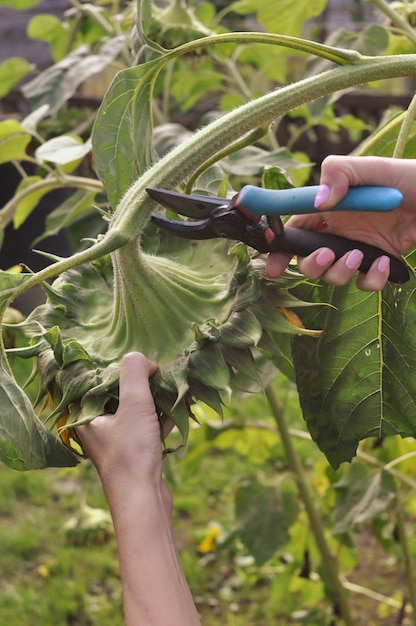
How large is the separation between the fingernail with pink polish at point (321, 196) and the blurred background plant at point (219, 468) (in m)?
0.14

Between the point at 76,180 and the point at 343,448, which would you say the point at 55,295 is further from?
the point at 76,180

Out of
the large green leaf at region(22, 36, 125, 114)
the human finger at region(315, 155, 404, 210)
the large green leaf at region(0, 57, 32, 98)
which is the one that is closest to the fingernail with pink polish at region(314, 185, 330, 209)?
the human finger at region(315, 155, 404, 210)

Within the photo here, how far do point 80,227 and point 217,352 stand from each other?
0.82 meters

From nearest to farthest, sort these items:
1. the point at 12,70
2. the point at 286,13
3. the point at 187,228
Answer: the point at 187,228 < the point at 286,13 < the point at 12,70

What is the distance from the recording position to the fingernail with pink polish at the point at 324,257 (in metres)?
0.72

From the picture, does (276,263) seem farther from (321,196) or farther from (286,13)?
(286,13)

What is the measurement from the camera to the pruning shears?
688mm

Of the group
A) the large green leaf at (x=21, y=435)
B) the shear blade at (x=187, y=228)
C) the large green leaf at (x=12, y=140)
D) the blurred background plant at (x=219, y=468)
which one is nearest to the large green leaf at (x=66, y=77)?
the blurred background plant at (x=219, y=468)

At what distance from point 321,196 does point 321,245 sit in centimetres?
7

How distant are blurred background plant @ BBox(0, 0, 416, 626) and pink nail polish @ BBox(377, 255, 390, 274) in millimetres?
145

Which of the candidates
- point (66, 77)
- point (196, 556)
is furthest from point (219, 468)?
point (66, 77)

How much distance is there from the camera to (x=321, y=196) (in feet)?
2.22

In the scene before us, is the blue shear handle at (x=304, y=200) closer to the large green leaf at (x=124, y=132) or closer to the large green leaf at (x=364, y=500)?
the large green leaf at (x=124, y=132)

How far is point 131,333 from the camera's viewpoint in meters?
0.81
